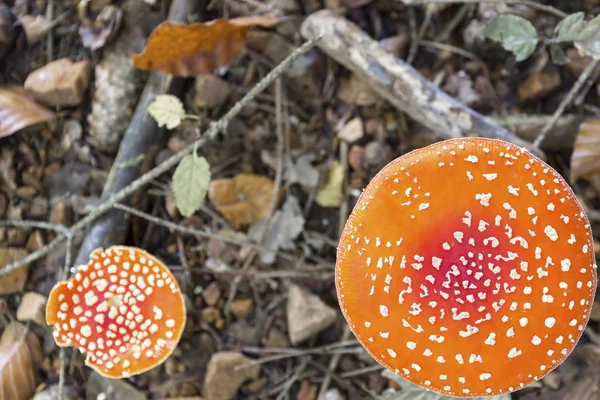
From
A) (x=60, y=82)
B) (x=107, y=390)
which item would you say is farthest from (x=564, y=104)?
(x=107, y=390)

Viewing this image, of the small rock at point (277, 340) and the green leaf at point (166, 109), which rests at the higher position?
the green leaf at point (166, 109)

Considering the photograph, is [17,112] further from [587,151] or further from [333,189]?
[587,151]

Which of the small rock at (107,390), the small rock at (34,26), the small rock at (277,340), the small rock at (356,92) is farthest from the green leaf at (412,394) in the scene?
the small rock at (34,26)

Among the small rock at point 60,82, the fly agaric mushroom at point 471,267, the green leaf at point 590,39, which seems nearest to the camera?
the fly agaric mushroom at point 471,267

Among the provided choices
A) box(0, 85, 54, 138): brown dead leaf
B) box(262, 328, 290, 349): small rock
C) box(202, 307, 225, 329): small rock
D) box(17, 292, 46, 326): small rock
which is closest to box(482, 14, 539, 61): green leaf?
box(262, 328, 290, 349): small rock

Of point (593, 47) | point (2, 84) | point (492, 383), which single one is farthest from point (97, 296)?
point (593, 47)

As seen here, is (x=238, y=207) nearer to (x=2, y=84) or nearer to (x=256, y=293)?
(x=256, y=293)

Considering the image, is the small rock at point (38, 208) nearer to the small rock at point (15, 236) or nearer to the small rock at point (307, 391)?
the small rock at point (15, 236)
